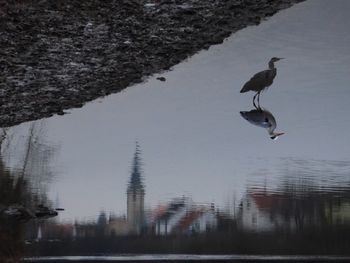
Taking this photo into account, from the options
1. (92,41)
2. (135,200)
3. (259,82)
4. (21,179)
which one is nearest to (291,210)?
(259,82)

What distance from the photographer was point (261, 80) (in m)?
3.43

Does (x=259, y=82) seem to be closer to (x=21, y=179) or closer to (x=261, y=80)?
(x=261, y=80)

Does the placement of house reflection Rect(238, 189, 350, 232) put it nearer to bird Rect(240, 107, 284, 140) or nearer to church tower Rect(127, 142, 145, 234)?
bird Rect(240, 107, 284, 140)

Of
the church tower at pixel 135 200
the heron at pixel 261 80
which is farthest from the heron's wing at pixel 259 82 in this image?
the church tower at pixel 135 200

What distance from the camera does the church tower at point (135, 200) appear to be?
125 inches

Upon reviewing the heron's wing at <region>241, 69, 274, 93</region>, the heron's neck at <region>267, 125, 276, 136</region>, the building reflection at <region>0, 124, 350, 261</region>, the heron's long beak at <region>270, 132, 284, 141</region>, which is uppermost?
the heron's wing at <region>241, 69, 274, 93</region>

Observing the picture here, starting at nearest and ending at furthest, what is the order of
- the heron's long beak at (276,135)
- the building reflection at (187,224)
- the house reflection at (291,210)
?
the building reflection at (187,224), the house reflection at (291,210), the heron's long beak at (276,135)

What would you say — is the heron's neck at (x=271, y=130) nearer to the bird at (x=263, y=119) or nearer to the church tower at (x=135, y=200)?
the bird at (x=263, y=119)

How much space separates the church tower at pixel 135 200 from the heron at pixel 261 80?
91cm

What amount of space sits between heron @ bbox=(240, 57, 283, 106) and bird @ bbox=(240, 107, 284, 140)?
11 cm

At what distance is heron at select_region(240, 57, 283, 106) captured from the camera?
342 centimetres

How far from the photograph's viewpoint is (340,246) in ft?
9.89

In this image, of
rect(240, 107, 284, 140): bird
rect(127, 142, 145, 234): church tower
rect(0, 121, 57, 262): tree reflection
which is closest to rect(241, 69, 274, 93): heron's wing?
rect(240, 107, 284, 140): bird

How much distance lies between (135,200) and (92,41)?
1.04 metres
